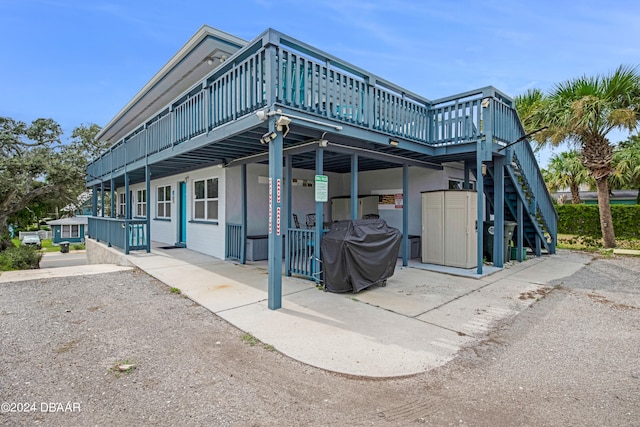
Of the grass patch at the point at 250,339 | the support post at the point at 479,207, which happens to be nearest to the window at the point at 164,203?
the grass patch at the point at 250,339

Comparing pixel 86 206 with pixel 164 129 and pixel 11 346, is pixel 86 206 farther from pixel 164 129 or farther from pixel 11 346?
pixel 11 346

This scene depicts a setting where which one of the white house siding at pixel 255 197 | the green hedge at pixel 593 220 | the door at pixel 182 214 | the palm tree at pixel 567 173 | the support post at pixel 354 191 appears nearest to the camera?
the support post at pixel 354 191

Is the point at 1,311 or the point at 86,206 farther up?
the point at 86,206

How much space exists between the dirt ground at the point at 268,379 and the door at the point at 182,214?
259 inches

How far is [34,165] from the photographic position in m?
16.8

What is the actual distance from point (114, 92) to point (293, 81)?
17383 millimetres

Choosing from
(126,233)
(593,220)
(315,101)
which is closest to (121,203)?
(126,233)

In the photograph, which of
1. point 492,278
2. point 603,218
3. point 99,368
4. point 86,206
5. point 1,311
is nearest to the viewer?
point 99,368

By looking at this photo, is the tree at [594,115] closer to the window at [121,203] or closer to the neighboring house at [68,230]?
the window at [121,203]

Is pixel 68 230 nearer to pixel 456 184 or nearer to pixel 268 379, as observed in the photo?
pixel 456 184

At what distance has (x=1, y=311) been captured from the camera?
4.80 meters

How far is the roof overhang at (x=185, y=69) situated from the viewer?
7.56 m

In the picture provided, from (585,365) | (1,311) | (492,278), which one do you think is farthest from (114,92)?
(585,365)

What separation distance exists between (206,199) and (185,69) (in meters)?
3.64
